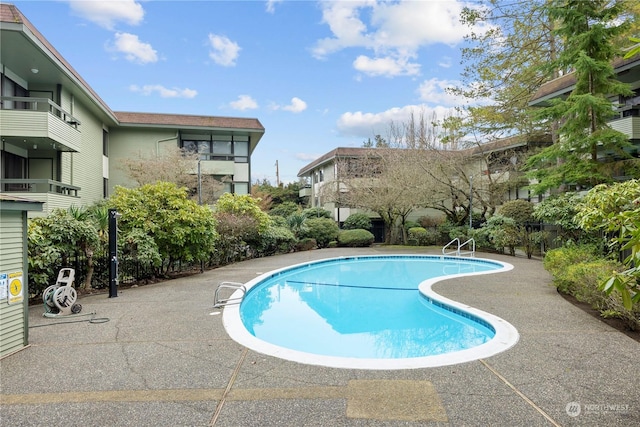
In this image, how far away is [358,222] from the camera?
946 inches

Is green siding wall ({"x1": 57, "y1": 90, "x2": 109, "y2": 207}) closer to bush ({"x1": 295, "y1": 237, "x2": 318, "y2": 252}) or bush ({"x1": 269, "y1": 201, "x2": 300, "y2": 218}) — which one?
bush ({"x1": 295, "y1": 237, "x2": 318, "y2": 252})

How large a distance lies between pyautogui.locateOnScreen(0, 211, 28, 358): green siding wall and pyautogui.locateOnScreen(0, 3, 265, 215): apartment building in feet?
1.66

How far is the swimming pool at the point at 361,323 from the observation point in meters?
4.88

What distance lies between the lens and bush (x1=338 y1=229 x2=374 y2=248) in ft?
71.9

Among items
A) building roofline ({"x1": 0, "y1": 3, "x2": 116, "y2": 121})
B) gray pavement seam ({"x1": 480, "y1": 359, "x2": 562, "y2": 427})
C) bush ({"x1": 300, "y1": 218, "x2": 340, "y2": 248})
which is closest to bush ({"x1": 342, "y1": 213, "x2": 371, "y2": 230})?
bush ({"x1": 300, "y1": 218, "x2": 340, "y2": 248})

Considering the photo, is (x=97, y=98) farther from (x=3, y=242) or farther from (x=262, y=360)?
(x=262, y=360)

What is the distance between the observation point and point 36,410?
3256 millimetres

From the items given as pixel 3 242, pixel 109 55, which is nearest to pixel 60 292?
pixel 3 242

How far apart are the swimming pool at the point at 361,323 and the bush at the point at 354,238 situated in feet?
27.3

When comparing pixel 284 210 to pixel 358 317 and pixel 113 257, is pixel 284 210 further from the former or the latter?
pixel 358 317

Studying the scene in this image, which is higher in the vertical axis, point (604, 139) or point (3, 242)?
point (604, 139)

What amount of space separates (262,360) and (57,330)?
12.0 ft

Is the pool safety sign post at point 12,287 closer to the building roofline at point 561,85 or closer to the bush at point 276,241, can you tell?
the bush at point 276,241

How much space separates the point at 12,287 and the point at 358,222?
2040 cm
